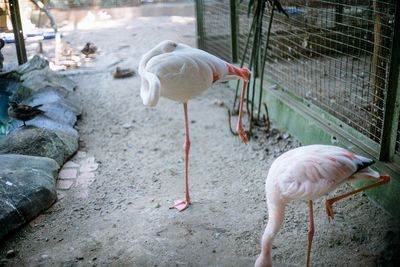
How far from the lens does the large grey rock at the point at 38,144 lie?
3.99 meters


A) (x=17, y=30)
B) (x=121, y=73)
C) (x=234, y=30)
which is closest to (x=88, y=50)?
(x=121, y=73)

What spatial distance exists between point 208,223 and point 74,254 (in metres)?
0.89

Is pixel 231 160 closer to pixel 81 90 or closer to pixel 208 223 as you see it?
pixel 208 223

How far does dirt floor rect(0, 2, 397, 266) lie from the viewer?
2.91 m

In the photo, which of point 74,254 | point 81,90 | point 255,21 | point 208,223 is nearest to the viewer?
point 74,254

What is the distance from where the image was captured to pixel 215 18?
245 inches

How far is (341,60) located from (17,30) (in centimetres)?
361

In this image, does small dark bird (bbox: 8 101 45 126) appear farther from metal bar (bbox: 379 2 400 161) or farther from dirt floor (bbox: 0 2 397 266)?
metal bar (bbox: 379 2 400 161)

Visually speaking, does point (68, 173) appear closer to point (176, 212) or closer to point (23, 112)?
point (23, 112)

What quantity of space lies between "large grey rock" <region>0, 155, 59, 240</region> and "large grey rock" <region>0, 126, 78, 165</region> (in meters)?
0.21

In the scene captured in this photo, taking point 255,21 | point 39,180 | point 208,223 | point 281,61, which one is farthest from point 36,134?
point 281,61

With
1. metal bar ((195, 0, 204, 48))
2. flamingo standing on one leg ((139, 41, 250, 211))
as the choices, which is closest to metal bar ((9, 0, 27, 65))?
metal bar ((195, 0, 204, 48))

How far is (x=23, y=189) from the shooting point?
3.34 meters

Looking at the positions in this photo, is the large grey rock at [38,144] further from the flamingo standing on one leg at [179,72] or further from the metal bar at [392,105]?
the metal bar at [392,105]
